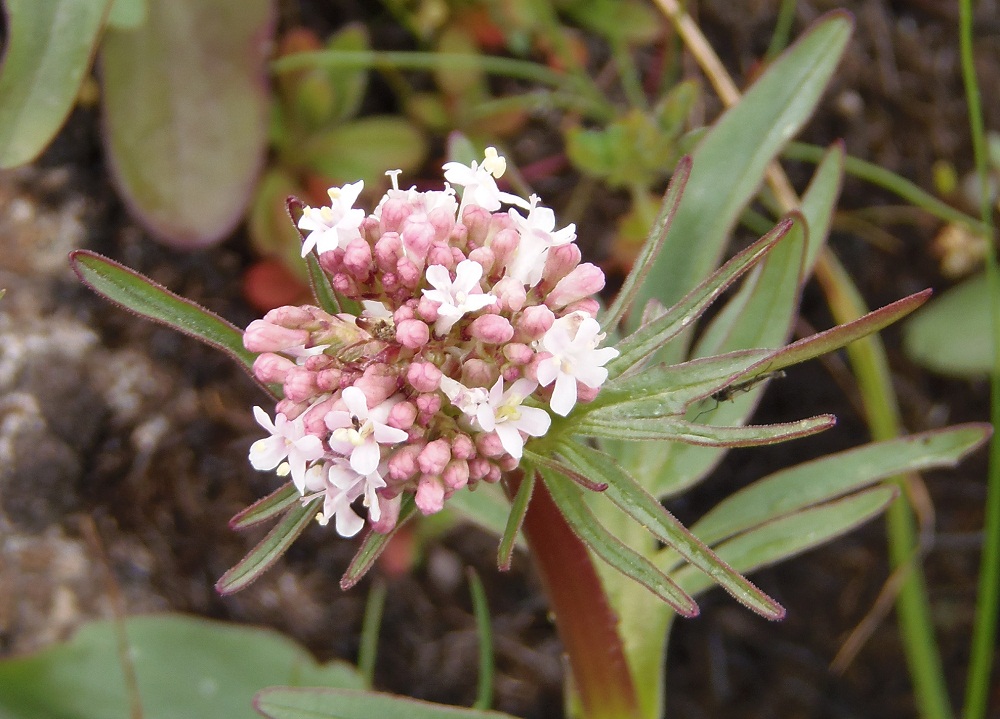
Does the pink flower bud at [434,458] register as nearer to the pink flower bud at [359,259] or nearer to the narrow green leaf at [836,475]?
the pink flower bud at [359,259]

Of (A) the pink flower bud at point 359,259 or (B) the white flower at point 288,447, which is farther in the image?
(A) the pink flower bud at point 359,259

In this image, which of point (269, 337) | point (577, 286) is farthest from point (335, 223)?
point (577, 286)

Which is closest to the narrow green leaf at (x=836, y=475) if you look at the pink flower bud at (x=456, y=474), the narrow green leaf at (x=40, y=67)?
the pink flower bud at (x=456, y=474)

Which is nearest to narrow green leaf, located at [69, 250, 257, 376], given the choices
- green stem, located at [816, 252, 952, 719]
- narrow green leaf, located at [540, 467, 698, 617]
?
narrow green leaf, located at [540, 467, 698, 617]

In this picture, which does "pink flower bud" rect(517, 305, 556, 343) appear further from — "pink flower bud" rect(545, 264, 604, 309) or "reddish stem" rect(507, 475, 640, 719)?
"reddish stem" rect(507, 475, 640, 719)

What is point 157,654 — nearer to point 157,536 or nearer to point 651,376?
point 157,536

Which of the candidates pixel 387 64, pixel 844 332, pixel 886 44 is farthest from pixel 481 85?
pixel 844 332
